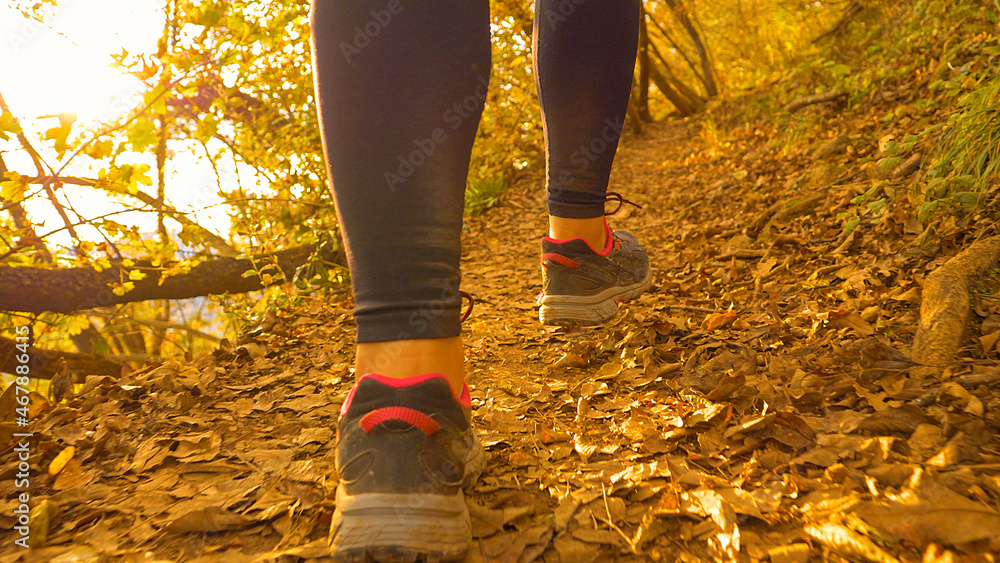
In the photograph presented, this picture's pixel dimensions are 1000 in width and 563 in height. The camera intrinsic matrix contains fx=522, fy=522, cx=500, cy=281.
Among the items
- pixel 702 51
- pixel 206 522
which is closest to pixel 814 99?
pixel 206 522

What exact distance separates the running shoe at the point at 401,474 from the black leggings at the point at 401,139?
10 cm

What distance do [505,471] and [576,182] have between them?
0.86m

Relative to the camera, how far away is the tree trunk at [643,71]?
779 centimetres

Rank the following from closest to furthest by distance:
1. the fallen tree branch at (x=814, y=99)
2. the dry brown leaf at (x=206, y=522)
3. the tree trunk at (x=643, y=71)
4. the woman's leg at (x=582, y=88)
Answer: the dry brown leaf at (x=206, y=522) → the woman's leg at (x=582, y=88) → the fallen tree branch at (x=814, y=99) → the tree trunk at (x=643, y=71)

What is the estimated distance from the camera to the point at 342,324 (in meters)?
2.32

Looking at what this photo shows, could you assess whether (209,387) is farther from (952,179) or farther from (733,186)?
(733,186)

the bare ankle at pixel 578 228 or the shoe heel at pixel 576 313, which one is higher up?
the bare ankle at pixel 578 228

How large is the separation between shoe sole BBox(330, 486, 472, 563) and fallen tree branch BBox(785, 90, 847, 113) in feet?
16.1

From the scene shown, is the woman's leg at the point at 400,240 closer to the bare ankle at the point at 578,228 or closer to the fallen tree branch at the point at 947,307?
the bare ankle at the point at 578,228

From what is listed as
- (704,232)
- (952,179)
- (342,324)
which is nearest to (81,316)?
(342,324)

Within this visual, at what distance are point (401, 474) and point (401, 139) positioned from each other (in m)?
0.51

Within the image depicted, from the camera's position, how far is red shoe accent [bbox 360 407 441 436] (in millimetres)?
834

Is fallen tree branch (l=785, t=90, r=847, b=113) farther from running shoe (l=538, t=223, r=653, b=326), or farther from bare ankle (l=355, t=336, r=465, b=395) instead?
bare ankle (l=355, t=336, r=465, b=395)

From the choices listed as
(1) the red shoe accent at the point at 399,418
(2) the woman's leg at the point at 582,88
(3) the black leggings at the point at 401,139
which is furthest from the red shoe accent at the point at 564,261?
(1) the red shoe accent at the point at 399,418
